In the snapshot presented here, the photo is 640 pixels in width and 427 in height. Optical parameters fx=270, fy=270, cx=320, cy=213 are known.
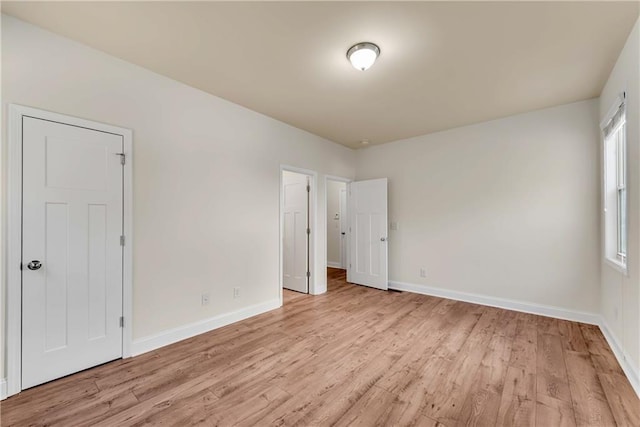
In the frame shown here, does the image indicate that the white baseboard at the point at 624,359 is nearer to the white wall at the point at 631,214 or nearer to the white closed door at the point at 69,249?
the white wall at the point at 631,214

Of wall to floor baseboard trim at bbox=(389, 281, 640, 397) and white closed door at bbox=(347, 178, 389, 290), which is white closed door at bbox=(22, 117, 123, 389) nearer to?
white closed door at bbox=(347, 178, 389, 290)

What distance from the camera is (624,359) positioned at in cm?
229

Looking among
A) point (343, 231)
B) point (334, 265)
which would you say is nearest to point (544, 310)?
point (343, 231)

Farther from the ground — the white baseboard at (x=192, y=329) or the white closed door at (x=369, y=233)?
the white closed door at (x=369, y=233)

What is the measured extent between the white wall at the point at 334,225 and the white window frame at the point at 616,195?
472 centimetres

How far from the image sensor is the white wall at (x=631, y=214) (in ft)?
6.64

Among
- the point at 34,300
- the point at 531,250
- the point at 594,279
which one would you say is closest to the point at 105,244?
the point at 34,300

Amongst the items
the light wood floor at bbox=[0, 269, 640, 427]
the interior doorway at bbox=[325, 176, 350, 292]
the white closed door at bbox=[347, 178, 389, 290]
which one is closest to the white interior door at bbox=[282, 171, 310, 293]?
the white closed door at bbox=[347, 178, 389, 290]

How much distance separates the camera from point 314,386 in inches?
82.5

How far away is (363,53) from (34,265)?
3.05 meters

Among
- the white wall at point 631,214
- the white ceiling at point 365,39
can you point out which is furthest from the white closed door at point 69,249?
the white wall at point 631,214

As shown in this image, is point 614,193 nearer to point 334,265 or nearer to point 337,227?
point 337,227

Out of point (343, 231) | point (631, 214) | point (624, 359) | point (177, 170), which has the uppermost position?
point (177, 170)

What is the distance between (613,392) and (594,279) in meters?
1.80
